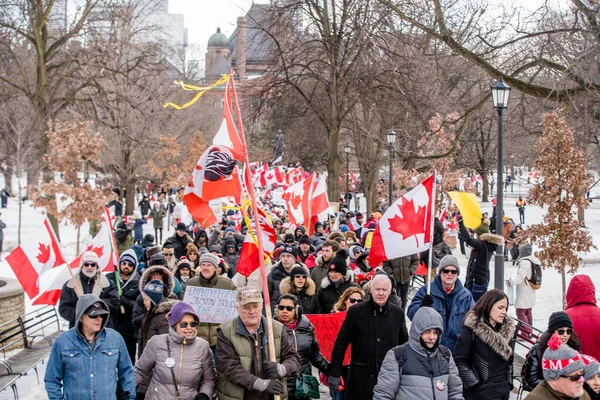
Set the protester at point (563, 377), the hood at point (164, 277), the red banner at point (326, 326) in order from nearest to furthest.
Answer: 1. the protester at point (563, 377)
2. the hood at point (164, 277)
3. the red banner at point (326, 326)

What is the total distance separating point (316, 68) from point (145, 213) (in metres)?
14.7

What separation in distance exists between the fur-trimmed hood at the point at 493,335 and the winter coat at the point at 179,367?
197cm

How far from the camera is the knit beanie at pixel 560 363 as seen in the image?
4.47m

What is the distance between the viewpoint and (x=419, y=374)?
535cm

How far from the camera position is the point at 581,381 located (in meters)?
4.48

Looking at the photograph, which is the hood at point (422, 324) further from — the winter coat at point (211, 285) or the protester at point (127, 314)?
the protester at point (127, 314)

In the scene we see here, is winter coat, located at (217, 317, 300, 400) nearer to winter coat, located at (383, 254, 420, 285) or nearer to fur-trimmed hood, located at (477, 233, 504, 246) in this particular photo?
fur-trimmed hood, located at (477, 233, 504, 246)

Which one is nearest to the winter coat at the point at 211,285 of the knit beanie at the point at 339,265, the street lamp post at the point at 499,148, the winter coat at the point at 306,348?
the knit beanie at the point at 339,265

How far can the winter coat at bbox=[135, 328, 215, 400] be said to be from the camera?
590cm

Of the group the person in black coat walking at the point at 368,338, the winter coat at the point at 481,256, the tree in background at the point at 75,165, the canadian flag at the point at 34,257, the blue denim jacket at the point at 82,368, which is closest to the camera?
the blue denim jacket at the point at 82,368

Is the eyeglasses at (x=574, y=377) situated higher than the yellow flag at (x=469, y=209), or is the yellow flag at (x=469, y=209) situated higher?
the yellow flag at (x=469, y=209)

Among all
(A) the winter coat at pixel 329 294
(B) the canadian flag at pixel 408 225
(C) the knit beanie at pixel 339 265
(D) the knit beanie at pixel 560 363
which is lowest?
(A) the winter coat at pixel 329 294

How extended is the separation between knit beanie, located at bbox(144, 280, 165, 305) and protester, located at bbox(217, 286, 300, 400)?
1727mm

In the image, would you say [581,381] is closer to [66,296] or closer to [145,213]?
[66,296]
